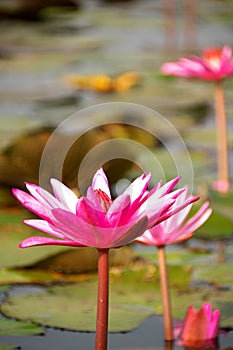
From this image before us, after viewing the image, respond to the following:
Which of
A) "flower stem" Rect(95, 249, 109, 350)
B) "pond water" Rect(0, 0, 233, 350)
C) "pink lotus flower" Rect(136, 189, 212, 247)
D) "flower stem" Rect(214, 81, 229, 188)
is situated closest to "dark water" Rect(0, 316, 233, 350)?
"pond water" Rect(0, 0, 233, 350)

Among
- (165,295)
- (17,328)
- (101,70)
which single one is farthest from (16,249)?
(101,70)

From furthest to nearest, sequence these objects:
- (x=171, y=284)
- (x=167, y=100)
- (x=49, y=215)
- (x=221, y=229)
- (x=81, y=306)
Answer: (x=167, y=100) → (x=221, y=229) → (x=171, y=284) → (x=81, y=306) → (x=49, y=215)

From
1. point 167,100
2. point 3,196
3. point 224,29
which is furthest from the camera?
point 224,29

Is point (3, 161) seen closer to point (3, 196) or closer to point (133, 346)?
point (3, 196)

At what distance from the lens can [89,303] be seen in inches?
57.9

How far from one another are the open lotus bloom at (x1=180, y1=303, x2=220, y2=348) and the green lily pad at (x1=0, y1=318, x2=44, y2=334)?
222 mm

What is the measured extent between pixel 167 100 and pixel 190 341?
2.08 meters

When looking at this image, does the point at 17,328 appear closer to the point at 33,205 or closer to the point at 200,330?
the point at 200,330

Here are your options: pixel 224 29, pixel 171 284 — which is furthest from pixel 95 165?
pixel 224 29

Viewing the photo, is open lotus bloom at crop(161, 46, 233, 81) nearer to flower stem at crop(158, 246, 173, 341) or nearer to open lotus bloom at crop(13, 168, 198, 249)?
flower stem at crop(158, 246, 173, 341)

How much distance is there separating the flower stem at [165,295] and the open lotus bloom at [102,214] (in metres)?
0.25

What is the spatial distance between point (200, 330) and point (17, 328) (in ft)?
0.92

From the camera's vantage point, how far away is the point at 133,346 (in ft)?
4.24

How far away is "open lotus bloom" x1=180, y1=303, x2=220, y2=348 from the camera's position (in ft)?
4.13
